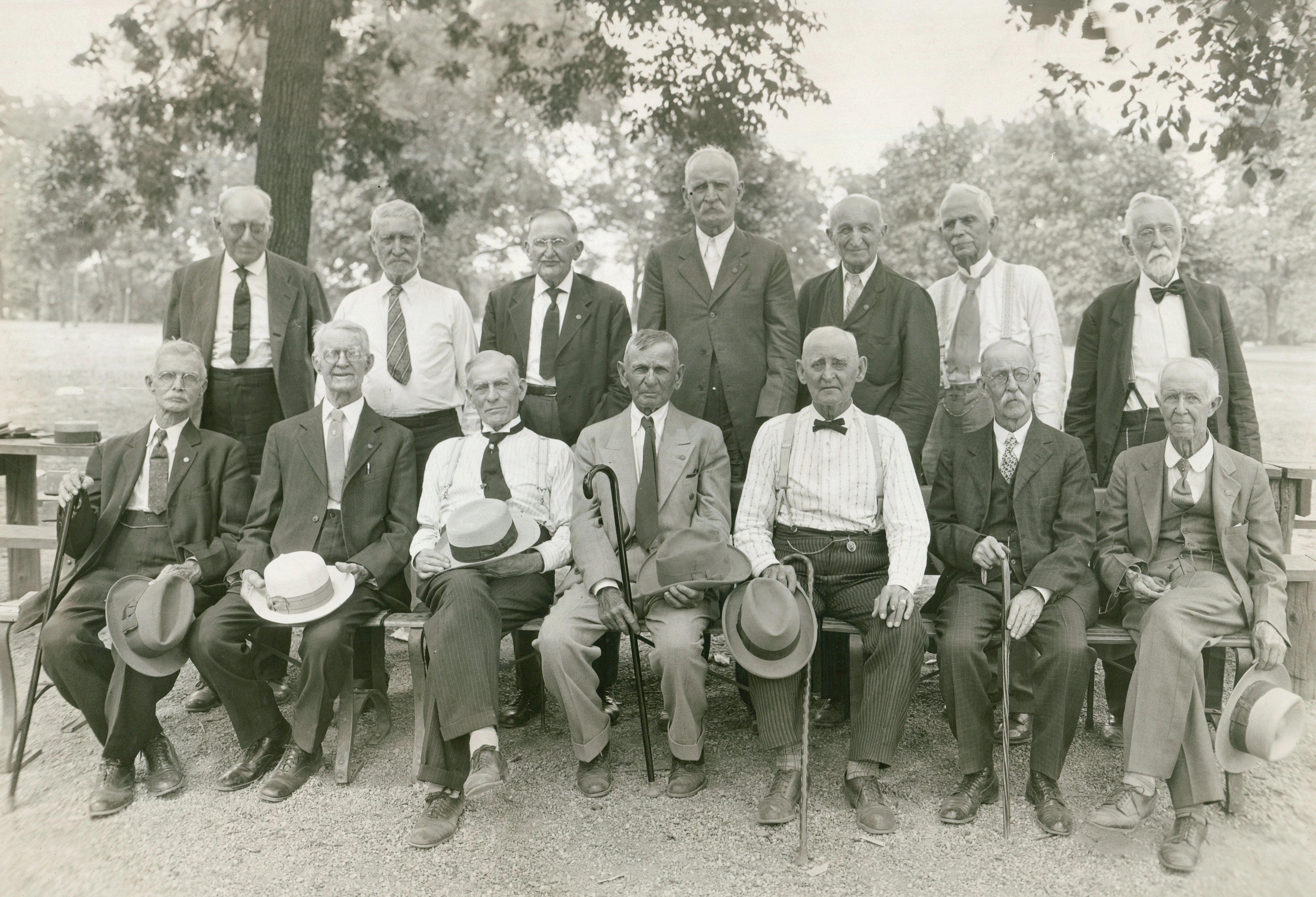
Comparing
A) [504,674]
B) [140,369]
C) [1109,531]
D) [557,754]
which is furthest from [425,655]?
[140,369]

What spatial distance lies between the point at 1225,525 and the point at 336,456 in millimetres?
3649

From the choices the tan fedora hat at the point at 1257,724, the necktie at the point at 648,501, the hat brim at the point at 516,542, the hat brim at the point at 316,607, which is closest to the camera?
the tan fedora hat at the point at 1257,724

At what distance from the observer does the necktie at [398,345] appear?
503cm

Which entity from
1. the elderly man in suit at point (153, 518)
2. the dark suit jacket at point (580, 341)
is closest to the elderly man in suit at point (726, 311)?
the dark suit jacket at point (580, 341)

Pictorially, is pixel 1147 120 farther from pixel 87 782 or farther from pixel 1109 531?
pixel 87 782

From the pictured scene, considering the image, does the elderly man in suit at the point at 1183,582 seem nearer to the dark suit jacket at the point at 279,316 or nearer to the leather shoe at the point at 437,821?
the leather shoe at the point at 437,821

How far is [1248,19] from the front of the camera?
20.3 ft

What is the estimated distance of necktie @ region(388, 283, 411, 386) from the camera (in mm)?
5031

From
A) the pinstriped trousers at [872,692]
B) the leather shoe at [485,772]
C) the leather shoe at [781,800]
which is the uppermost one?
the pinstriped trousers at [872,692]

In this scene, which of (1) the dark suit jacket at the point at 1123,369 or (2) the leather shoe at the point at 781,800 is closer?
(2) the leather shoe at the point at 781,800

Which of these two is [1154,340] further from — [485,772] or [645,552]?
[485,772]

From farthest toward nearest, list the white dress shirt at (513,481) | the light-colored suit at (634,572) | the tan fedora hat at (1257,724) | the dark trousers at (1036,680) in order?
the white dress shirt at (513,481), the light-colored suit at (634,572), the dark trousers at (1036,680), the tan fedora hat at (1257,724)

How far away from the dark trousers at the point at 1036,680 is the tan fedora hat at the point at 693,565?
850mm

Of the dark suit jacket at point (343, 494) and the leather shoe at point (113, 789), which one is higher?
the dark suit jacket at point (343, 494)
